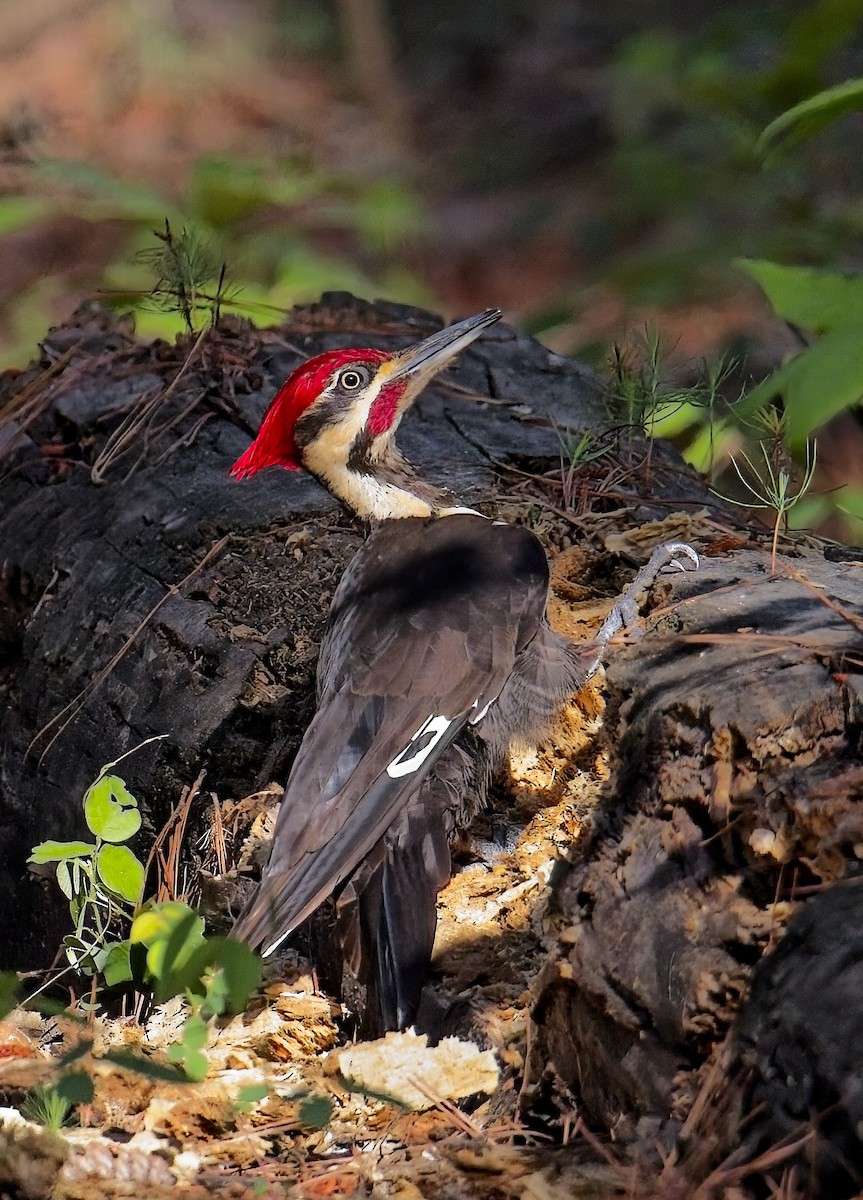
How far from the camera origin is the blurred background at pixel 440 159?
6238mm

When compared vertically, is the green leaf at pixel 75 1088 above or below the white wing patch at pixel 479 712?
above

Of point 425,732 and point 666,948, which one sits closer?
point 666,948

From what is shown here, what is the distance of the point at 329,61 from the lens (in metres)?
10.0

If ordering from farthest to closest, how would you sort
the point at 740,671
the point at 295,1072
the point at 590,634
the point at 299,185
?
the point at 299,185
the point at 590,634
the point at 295,1072
the point at 740,671

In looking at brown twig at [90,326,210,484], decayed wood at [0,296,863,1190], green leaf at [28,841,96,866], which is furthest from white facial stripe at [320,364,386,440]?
green leaf at [28,841,96,866]

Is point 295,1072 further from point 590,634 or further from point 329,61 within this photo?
point 329,61

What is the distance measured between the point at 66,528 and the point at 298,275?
3.07 meters

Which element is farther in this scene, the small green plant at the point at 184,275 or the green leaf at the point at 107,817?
the small green plant at the point at 184,275

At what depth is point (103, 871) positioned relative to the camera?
257 cm

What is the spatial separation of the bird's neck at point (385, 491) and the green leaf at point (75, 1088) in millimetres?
1806

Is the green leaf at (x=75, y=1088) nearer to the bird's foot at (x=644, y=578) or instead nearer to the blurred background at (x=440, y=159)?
the bird's foot at (x=644, y=578)

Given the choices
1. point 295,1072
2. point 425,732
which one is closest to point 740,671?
point 425,732

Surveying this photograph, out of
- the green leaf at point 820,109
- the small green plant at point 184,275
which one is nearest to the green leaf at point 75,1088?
the small green plant at point 184,275

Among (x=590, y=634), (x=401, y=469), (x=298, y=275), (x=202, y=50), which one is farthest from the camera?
(x=202, y=50)
